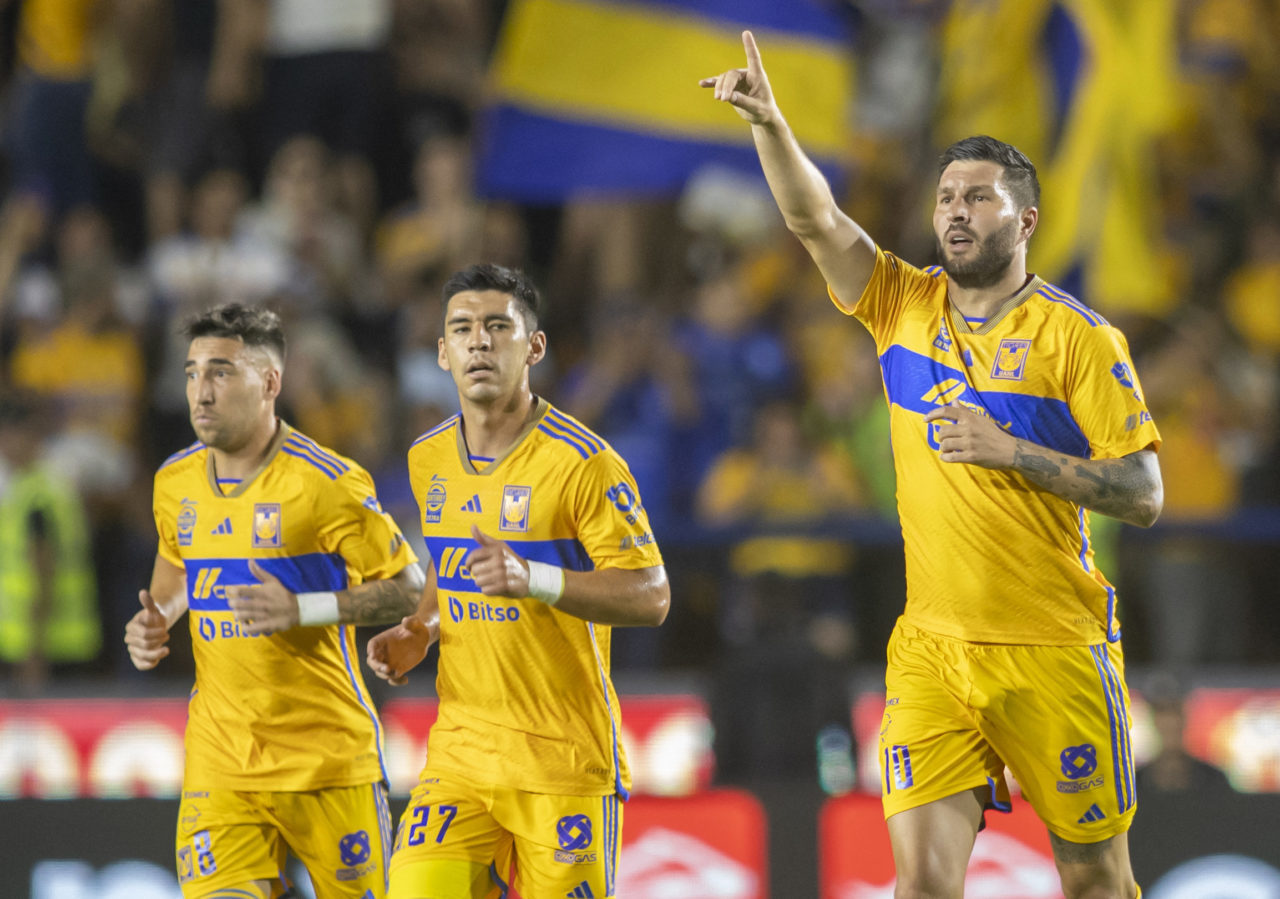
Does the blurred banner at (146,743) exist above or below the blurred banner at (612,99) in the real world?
below

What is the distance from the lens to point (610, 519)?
17.3 ft

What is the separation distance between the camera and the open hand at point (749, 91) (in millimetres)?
5121

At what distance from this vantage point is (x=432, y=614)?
5.61 meters

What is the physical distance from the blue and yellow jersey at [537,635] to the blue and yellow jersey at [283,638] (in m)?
0.55

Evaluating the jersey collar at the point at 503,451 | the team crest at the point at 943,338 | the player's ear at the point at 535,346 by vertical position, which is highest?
the player's ear at the point at 535,346

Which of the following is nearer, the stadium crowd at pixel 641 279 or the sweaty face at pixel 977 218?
the sweaty face at pixel 977 218

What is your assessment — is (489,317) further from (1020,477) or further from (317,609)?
(1020,477)

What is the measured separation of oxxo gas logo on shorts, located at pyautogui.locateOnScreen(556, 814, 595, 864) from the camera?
519 centimetres

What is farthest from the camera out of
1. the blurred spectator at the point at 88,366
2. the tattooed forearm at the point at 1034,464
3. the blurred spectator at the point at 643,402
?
the blurred spectator at the point at 88,366

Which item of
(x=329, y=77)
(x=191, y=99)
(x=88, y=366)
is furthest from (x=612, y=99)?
(x=191, y=99)

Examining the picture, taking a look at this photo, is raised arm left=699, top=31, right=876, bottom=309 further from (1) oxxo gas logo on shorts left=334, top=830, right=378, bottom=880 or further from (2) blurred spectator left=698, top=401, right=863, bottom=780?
(2) blurred spectator left=698, top=401, right=863, bottom=780

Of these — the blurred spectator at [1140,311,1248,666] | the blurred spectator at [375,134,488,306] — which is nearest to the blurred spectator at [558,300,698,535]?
the blurred spectator at [375,134,488,306]

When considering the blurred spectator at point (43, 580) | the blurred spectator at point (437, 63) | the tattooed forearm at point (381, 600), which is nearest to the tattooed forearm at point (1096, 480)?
the tattooed forearm at point (381, 600)

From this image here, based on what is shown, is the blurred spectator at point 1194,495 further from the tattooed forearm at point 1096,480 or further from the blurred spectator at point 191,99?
the blurred spectator at point 191,99
